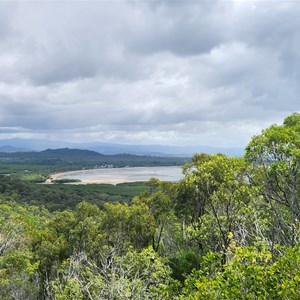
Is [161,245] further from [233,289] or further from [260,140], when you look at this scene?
[233,289]

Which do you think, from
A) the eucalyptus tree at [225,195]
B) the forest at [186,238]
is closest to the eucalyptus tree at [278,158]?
the forest at [186,238]

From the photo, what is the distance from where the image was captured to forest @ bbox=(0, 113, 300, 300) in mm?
8094

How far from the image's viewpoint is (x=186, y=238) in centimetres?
1947

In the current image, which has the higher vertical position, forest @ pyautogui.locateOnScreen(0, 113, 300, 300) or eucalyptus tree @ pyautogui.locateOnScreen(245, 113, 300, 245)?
eucalyptus tree @ pyautogui.locateOnScreen(245, 113, 300, 245)

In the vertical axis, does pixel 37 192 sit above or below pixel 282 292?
below

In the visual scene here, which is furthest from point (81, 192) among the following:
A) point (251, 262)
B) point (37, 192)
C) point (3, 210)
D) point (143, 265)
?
point (251, 262)

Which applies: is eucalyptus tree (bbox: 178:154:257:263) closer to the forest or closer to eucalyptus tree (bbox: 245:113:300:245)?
the forest

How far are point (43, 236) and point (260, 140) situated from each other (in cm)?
1578

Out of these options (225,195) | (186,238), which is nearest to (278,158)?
(225,195)

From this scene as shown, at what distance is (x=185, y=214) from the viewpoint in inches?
878

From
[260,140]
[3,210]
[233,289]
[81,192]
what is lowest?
[81,192]

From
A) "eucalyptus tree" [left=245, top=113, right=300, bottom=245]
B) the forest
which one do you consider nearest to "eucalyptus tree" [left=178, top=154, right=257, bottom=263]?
the forest

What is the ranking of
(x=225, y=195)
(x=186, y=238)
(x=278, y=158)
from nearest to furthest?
(x=278, y=158) → (x=225, y=195) → (x=186, y=238)

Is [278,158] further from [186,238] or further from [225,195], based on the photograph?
[186,238]
